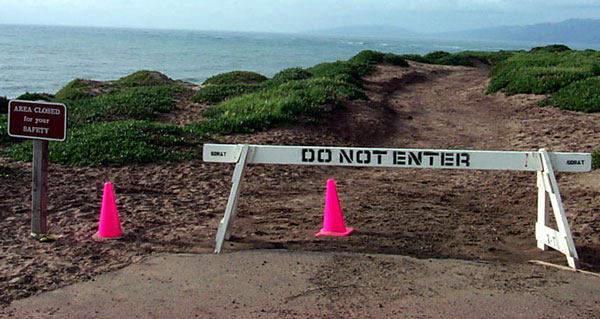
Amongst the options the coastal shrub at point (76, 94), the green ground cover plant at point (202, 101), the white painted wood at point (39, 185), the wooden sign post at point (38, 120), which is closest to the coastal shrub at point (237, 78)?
the green ground cover plant at point (202, 101)

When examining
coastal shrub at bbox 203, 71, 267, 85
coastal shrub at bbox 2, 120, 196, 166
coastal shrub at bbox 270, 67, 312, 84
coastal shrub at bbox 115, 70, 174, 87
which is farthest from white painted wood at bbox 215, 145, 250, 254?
coastal shrub at bbox 203, 71, 267, 85

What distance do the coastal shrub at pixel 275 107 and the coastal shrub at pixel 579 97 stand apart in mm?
4689

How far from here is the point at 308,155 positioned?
5.95 meters

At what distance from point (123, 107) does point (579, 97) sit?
10.4m

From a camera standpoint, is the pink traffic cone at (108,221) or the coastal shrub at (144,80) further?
the coastal shrub at (144,80)

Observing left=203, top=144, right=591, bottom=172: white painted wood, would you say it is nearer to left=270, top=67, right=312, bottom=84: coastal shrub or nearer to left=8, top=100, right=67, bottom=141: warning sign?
left=8, top=100, right=67, bottom=141: warning sign

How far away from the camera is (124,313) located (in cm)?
439

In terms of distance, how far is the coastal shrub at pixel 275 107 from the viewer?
11695 mm

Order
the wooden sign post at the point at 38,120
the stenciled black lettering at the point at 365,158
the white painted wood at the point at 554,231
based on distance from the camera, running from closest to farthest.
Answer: the white painted wood at the point at 554,231 → the wooden sign post at the point at 38,120 → the stenciled black lettering at the point at 365,158

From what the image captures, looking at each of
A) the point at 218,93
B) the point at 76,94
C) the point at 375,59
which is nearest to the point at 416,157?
the point at 218,93

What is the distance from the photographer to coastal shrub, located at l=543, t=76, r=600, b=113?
13.5 meters

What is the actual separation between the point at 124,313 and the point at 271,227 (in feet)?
7.88

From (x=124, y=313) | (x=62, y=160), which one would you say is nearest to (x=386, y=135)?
(x=62, y=160)

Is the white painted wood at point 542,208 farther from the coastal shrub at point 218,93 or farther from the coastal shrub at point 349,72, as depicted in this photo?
the coastal shrub at point 349,72
